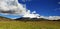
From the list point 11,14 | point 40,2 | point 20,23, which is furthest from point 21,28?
point 40,2

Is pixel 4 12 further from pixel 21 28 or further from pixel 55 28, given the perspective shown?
pixel 55 28

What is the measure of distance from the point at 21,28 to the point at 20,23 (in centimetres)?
9

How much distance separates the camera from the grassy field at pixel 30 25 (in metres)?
3.29

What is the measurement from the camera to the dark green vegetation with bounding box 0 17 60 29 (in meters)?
3.29

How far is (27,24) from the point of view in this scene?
3305 mm

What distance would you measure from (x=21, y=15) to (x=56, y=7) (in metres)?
0.61

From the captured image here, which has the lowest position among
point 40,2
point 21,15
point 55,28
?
point 55,28

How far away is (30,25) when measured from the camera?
10.9ft

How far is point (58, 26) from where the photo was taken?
330 centimetres

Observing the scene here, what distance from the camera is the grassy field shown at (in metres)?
3.29

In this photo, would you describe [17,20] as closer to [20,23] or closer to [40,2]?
[20,23]

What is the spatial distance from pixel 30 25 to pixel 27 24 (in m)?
0.05

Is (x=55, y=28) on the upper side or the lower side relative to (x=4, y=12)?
lower

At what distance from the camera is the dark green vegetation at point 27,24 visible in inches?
130
